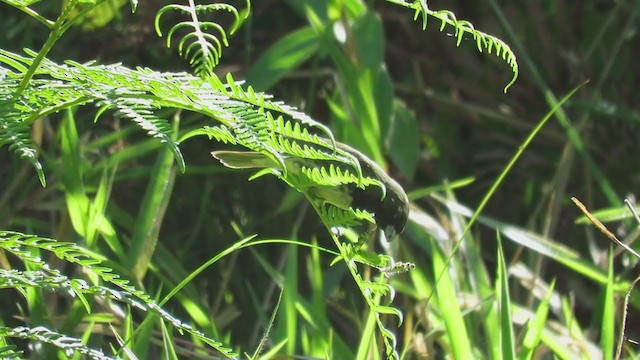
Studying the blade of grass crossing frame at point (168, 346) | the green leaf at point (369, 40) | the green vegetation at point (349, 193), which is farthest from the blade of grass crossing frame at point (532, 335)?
the green leaf at point (369, 40)

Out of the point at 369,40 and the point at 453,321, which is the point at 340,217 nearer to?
the point at 453,321

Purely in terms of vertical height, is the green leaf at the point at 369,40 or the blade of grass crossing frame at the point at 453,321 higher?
the green leaf at the point at 369,40

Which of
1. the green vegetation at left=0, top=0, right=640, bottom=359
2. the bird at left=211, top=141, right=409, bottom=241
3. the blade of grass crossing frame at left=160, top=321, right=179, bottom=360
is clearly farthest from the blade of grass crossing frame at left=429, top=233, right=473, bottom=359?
the blade of grass crossing frame at left=160, top=321, right=179, bottom=360

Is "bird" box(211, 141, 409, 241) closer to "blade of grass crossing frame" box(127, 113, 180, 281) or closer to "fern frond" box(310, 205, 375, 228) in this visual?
"fern frond" box(310, 205, 375, 228)

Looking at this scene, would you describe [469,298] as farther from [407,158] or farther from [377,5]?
[377,5]

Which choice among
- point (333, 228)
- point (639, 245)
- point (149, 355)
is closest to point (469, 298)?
point (639, 245)

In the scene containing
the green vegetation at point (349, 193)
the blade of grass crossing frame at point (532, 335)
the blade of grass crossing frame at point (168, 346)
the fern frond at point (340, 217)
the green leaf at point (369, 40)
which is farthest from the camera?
the green leaf at point (369, 40)

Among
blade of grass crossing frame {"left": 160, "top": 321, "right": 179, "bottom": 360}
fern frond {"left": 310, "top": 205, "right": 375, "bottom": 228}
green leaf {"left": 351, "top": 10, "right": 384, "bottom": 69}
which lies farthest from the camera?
green leaf {"left": 351, "top": 10, "right": 384, "bottom": 69}

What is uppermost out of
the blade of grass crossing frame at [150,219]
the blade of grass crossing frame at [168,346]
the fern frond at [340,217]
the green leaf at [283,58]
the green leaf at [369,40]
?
A: the green leaf at [369,40]

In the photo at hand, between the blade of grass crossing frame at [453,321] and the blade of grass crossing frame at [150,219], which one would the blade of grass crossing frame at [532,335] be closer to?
the blade of grass crossing frame at [453,321]
